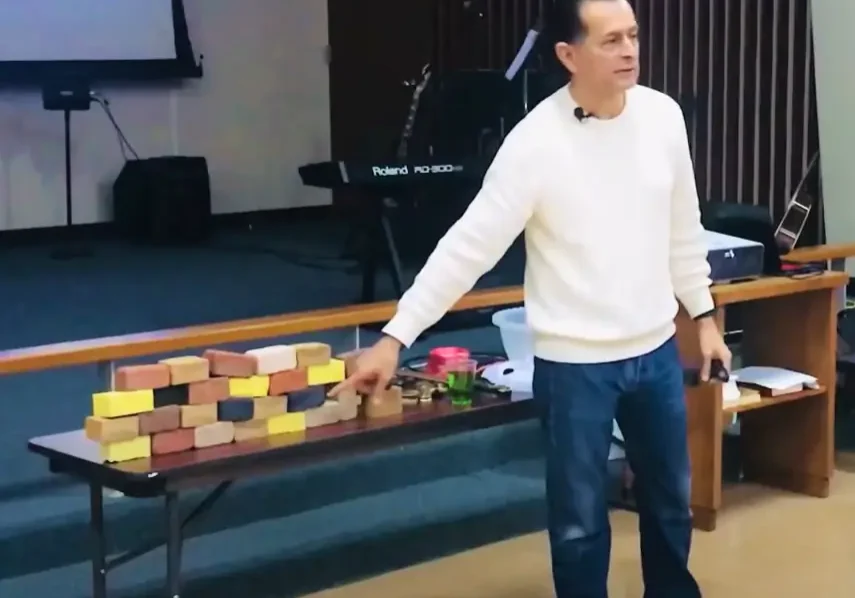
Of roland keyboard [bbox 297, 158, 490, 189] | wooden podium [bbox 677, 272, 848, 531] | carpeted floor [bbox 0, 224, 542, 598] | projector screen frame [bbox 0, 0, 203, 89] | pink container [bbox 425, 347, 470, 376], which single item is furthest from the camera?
projector screen frame [bbox 0, 0, 203, 89]

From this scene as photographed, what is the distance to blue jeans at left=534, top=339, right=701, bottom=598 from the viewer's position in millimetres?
2330

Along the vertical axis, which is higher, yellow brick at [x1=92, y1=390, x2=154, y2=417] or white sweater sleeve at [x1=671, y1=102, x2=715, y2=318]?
Result: white sweater sleeve at [x1=671, y1=102, x2=715, y2=318]

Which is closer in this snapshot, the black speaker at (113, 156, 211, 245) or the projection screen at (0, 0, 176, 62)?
the projection screen at (0, 0, 176, 62)

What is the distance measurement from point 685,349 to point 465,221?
4.17 feet

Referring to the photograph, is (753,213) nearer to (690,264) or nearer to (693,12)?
(690,264)

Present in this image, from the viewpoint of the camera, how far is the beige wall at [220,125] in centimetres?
756

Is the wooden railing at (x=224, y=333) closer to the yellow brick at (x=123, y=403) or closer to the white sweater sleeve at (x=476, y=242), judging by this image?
the yellow brick at (x=123, y=403)

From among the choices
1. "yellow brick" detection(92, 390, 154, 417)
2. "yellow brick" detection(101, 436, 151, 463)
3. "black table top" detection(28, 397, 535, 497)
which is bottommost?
"black table top" detection(28, 397, 535, 497)

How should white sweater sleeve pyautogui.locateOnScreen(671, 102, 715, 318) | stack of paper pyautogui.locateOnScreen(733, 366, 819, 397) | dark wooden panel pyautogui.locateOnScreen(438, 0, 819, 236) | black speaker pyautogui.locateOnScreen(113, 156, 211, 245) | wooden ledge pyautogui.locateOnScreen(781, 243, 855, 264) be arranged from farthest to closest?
black speaker pyautogui.locateOnScreen(113, 156, 211, 245) → dark wooden panel pyautogui.locateOnScreen(438, 0, 819, 236) → wooden ledge pyautogui.locateOnScreen(781, 243, 855, 264) → stack of paper pyautogui.locateOnScreen(733, 366, 819, 397) → white sweater sleeve pyautogui.locateOnScreen(671, 102, 715, 318)

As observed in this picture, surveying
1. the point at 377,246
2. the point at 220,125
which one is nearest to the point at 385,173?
the point at 377,246

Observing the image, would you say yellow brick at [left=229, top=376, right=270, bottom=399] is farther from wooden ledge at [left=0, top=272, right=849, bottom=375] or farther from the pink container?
the pink container

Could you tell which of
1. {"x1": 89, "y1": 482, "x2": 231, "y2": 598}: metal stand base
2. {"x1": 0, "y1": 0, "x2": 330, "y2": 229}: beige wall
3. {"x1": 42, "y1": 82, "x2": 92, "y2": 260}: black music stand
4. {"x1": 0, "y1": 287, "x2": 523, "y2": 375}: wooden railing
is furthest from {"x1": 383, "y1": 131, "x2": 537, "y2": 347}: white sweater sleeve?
{"x1": 0, "y1": 0, "x2": 330, "y2": 229}: beige wall

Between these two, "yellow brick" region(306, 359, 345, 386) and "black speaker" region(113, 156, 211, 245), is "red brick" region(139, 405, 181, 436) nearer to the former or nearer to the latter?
"yellow brick" region(306, 359, 345, 386)

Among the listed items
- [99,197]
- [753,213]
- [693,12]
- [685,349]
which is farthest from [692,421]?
[99,197]
